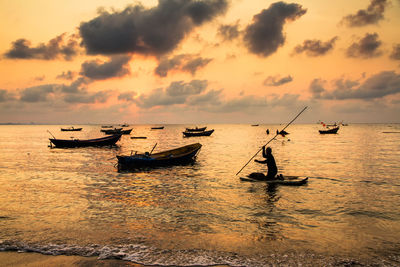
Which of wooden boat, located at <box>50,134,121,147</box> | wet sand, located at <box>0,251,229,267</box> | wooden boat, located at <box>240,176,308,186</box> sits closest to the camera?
wet sand, located at <box>0,251,229,267</box>

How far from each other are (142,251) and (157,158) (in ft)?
51.5

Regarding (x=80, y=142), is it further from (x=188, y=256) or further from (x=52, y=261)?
(x=188, y=256)

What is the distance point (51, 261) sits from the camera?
664cm

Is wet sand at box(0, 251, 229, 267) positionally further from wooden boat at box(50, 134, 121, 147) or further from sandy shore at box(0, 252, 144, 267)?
wooden boat at box(50, 134, 121, 147)

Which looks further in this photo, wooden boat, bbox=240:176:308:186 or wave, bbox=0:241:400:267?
wooden boat, bbox=240:176:308:186

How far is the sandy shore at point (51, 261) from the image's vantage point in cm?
649

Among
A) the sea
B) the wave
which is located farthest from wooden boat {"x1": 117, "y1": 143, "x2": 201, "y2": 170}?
the wave

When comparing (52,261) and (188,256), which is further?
(188,256)

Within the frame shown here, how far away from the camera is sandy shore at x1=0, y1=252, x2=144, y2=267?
6.49m

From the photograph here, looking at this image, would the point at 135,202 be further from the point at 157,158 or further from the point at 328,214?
the point at 157,158

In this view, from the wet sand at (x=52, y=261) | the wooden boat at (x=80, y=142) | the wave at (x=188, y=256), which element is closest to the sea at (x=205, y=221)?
the wave at (x=188, y=256)

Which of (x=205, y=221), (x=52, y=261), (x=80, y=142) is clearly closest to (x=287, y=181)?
(x=205, y=221)

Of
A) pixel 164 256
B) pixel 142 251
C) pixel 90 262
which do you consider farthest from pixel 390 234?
pixel 90 262

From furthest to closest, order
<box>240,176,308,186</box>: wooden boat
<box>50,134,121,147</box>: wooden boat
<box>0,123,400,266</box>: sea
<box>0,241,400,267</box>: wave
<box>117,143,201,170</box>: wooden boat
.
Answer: <box>50,134,121,147</box>: wooden boat, <box>117,143,201,170</box>: wooden boat, <box>240,176,308,186</box>: wooden boat, <box>0,123,400,266</box>: sea, <box>0,241,400,267</box>: wave
